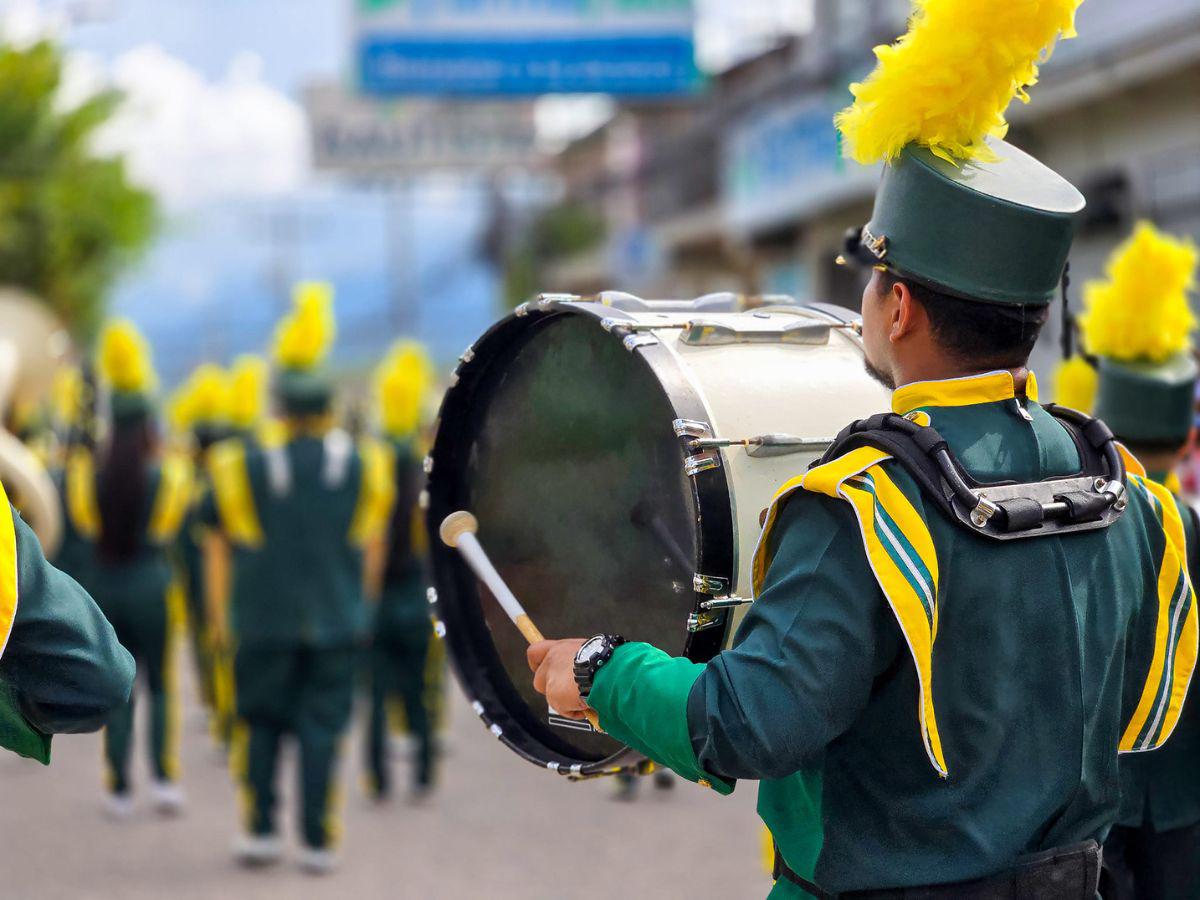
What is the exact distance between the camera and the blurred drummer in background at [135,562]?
659 centimetres

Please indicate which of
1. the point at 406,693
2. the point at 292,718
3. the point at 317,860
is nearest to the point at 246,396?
the point at 406,693

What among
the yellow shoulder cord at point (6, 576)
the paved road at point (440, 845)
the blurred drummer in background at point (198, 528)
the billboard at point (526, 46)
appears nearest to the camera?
the yellow shoulder cord at point (6, 576)

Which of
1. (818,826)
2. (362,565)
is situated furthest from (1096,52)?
(818,826)

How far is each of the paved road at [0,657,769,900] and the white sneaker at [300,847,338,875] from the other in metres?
0.05

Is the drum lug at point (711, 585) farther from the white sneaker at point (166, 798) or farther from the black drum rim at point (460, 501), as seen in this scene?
the white sneaker at point (166, 798)

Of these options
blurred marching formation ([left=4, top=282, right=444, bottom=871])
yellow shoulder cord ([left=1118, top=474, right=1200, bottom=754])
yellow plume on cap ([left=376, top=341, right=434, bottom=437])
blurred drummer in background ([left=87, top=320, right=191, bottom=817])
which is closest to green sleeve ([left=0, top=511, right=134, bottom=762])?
yellow shoulder cord ([left=1118, top=474, right=1200, bottom=754])

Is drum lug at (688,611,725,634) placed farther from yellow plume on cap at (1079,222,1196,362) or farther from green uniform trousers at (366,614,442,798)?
green uniform trousers at (366,614,442,798)

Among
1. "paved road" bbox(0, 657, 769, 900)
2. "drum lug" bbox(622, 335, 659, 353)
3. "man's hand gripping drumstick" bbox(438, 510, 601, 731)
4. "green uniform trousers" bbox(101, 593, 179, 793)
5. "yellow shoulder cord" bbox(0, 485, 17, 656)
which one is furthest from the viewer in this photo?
"green uniform trousers" bbox(101, 593, 179, 793)

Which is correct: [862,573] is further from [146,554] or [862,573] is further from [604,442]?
[146,554]

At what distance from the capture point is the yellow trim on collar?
195 cm

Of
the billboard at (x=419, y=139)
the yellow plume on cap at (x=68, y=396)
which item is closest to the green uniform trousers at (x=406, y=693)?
the yellow plume on cap at (x=68, y=396)

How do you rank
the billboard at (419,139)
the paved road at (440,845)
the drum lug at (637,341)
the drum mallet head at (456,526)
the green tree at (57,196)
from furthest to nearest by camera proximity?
the billboard at (419,139), the green tree at (57,196), the paved road at (440,845), the drum mallet head at (456,526), the drum lug at (637,341)

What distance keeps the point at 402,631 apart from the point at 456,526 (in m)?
Result: 4.55

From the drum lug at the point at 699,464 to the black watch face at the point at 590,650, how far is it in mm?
275
